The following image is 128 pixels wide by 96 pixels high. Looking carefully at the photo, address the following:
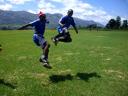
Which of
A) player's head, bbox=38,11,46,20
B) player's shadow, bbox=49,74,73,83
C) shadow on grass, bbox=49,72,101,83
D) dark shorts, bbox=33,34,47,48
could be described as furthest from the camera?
dark shorts, bbox=33,34,47,48

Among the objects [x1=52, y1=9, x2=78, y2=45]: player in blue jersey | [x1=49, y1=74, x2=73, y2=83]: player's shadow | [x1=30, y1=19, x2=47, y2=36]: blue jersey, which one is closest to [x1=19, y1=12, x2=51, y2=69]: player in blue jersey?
[x1=30, y1=19, x2=47, y2=36]: blue jersey

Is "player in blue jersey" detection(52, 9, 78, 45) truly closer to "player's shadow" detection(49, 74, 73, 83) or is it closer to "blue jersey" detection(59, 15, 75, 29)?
"blue jersey" detection(59, 15, 75, 29)

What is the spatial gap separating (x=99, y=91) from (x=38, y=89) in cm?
258

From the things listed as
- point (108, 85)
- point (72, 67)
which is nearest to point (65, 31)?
point (72, 67)

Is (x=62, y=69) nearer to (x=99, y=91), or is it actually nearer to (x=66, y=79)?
(x=66, y=79)

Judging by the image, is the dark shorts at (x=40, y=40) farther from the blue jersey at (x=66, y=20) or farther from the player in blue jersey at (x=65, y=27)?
the blue jersey at (x=66, y=20)

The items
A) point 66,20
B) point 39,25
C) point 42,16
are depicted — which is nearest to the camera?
point 42,16

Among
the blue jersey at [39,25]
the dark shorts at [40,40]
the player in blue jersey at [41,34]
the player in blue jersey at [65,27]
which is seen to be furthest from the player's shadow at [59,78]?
the player in blue jersey at [65,27]

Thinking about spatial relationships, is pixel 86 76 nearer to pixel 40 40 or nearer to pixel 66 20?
pixel 40 40

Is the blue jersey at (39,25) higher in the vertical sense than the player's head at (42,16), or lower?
lower

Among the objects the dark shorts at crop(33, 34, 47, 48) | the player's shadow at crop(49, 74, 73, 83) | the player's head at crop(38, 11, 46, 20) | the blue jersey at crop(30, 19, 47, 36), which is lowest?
the player's shadow at crop(49, 74, 73, 83)

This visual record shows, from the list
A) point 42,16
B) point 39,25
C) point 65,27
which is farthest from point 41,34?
point 65,27

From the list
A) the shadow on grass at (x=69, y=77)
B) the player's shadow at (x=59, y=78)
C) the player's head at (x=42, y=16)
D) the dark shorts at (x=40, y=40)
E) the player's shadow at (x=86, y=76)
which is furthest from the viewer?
the dark shorts at (x=40, y=40)

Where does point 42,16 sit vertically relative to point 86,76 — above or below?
Result: above
